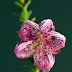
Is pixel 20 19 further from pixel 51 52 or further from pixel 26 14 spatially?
pixel 51 52

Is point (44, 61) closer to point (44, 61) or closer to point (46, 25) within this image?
point (44, 61)

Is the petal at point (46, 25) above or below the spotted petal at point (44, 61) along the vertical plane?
above

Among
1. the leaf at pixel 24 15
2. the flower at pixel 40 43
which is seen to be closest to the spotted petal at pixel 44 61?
the flower at pixel 40 43

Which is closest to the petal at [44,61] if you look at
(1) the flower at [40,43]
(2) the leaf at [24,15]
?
(1) the flower at [40,43]

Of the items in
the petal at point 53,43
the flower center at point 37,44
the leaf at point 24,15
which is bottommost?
the flower center at point 37,44

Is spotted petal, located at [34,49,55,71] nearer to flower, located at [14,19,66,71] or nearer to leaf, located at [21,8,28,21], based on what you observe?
flower, located at [14,19,66,71]

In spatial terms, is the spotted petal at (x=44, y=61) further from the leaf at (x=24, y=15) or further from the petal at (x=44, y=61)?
the leaf at (x=24, y=15)

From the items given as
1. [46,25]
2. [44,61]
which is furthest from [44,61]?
[46,25]

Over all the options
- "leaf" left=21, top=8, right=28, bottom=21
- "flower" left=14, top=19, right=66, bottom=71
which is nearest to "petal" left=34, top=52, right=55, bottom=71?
"flower" left=14, top=19, right=66, bottom=71
